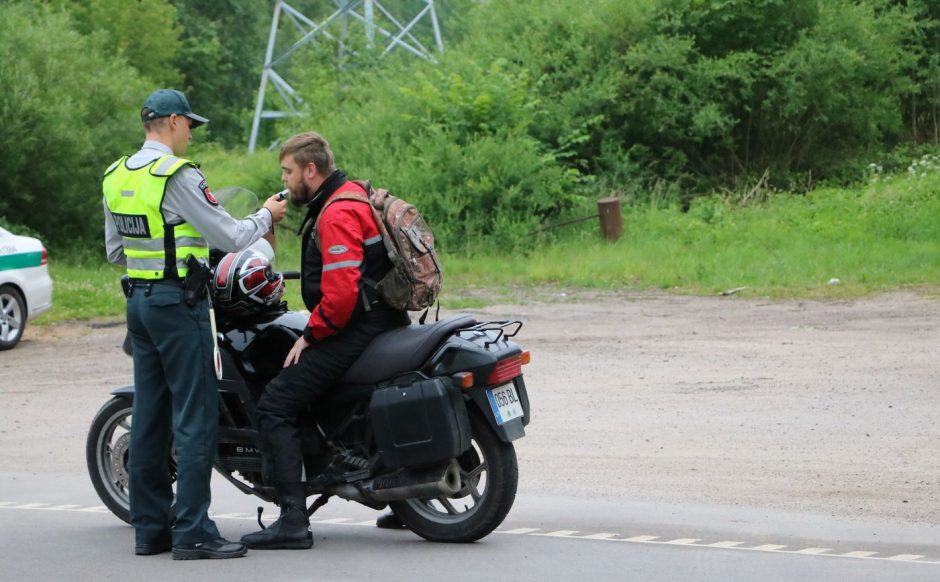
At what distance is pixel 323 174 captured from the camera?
6.63 m

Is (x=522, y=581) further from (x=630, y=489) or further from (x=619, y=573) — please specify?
(x=630, y=489)

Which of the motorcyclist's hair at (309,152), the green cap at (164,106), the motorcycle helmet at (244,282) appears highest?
the green cap at (164,106)

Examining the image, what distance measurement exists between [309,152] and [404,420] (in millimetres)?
1273

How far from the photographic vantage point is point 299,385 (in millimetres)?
6531

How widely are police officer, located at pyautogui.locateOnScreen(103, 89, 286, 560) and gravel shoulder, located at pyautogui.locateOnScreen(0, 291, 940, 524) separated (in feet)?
7.64

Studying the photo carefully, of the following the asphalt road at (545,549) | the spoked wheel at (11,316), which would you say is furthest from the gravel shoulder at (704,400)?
the asphalt road at (545,549)

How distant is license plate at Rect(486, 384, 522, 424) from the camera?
21.1ft

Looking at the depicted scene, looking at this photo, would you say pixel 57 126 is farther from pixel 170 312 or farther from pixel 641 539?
pixel 641 539

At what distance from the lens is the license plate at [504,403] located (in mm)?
6430

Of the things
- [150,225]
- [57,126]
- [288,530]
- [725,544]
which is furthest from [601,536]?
[57,126]

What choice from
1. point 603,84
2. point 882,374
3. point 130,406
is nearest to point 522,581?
point 130,406

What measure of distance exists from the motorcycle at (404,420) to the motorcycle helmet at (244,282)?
0.14 feet

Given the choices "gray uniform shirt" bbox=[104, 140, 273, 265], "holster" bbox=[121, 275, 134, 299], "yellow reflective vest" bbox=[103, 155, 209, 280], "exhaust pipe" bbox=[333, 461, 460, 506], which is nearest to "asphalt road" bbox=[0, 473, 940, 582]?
"exhaust pipe" bbox=[333, 461, 460, 506]

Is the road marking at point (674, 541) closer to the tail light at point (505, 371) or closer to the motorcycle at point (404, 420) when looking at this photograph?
the motorcycle at point (404, 420)
